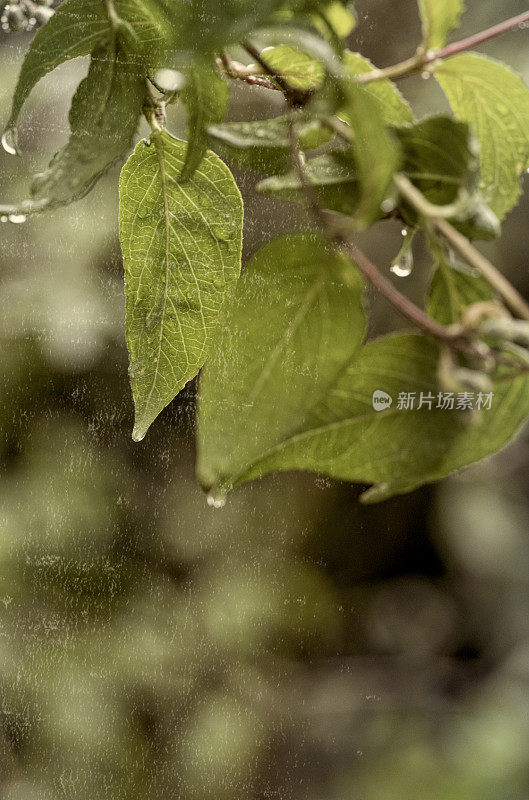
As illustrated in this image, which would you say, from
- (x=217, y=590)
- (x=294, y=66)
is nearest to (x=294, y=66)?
(x=294, y=66)

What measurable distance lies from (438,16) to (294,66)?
0.07 feet

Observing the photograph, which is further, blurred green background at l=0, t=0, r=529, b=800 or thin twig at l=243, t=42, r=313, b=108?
blurred green background at l=0, t=0, r=529, b=800

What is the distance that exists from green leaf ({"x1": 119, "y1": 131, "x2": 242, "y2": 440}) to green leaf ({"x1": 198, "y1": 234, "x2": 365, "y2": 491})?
23 millimetres

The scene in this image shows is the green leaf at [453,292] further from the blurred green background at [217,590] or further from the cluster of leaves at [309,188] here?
the blurred green background at [217,590]

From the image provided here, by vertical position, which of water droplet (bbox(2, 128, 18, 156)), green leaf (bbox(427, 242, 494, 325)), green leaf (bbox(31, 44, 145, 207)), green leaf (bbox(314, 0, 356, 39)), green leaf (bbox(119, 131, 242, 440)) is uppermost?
green leaf (bbox(314, 0, 356, 39))

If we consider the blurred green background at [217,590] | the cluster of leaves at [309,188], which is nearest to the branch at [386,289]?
the cluster of leaves at [309,188]

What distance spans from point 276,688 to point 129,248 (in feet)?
0.89

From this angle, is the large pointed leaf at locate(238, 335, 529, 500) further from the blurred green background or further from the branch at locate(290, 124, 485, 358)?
the blurred green background

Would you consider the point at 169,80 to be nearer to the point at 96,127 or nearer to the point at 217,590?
the point at 96,127

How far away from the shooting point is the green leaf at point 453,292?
8 centimetres

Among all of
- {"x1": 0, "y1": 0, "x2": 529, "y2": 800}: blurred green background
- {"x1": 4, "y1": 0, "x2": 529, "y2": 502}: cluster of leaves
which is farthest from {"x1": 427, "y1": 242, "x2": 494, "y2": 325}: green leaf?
{"x1": 0, "y1": 0, "x2": 529, "y2": 800}: blurred green background

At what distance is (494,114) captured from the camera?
0.10m

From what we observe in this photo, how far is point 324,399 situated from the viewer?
82 millimetres

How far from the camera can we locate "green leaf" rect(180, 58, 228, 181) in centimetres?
9
